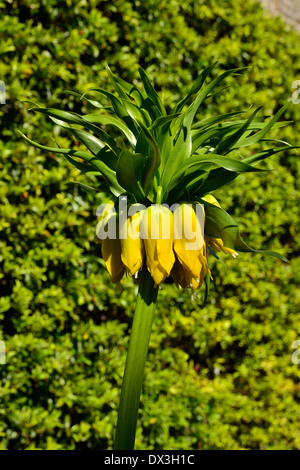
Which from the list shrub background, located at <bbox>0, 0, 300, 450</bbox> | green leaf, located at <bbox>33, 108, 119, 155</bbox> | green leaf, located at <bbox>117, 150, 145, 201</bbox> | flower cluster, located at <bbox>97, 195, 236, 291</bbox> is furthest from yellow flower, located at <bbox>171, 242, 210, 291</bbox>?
shrub background, located at <bbox>0, 0, 300, 450</bbox>

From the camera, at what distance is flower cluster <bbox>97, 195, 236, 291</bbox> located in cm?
81

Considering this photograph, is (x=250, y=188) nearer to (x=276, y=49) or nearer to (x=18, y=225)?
(x=276, y=49)

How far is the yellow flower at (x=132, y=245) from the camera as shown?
0.83 metres

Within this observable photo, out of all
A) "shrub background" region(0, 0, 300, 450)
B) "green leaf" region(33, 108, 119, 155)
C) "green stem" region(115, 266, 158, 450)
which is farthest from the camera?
"shrub background" region(0, 0, 300, 450)

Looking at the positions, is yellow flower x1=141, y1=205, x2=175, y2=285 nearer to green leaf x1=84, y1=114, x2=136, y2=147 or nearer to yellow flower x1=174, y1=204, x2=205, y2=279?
yellow flower x1=174, y1=204, x2=205, y2=279

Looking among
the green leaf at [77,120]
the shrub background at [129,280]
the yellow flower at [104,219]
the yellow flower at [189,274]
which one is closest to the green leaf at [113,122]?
the green leaf at [77,120]

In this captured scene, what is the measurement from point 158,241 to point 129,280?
1425 millimetres

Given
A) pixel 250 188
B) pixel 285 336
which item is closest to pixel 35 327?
pixel 250 188

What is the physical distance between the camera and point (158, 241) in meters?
0.81

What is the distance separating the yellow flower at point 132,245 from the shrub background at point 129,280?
2.52 feet

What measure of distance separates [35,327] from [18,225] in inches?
15.8

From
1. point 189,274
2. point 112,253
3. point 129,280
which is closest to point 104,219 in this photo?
point 112,253

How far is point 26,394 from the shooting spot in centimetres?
198

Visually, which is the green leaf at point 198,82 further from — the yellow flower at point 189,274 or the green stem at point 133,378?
the green stem at point 133,378
